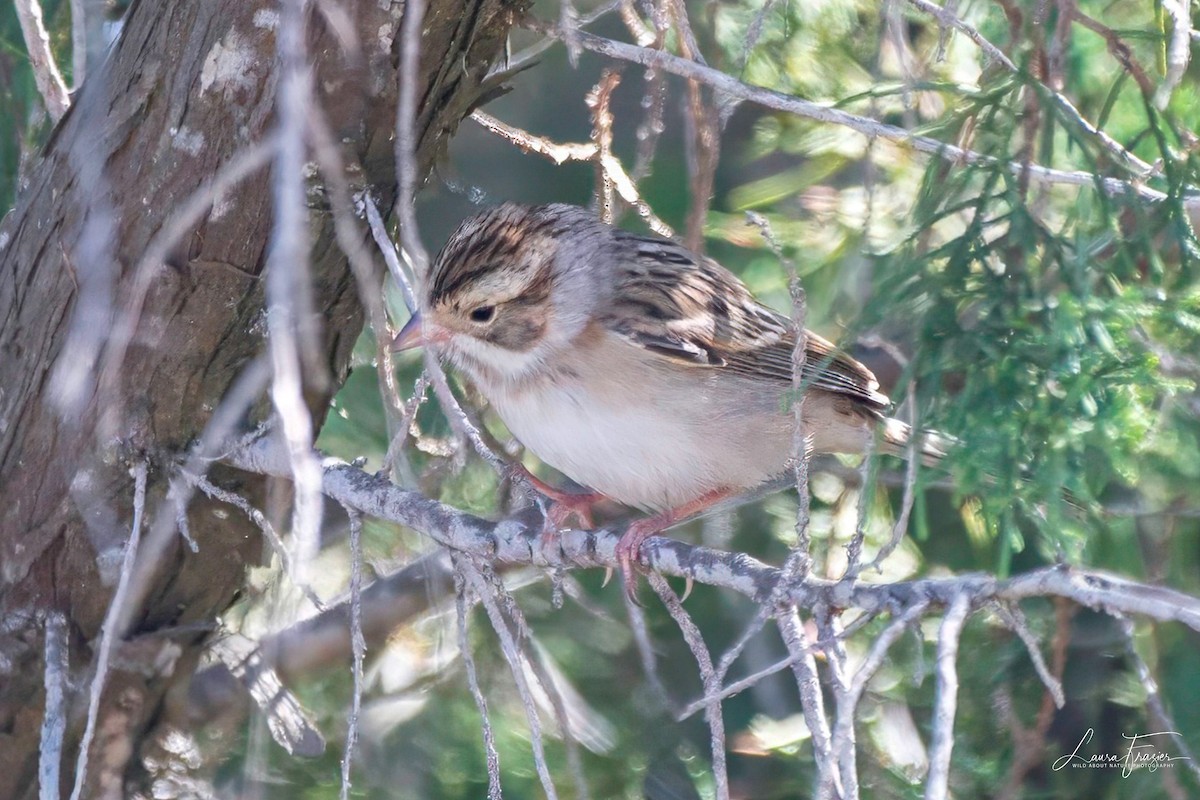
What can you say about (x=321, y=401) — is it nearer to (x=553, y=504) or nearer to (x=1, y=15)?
Result: (x=553, y=504)

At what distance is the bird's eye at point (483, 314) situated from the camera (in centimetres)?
349

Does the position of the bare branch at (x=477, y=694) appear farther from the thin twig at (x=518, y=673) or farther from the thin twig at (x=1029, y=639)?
the thin twig at (x=1029, y=639)

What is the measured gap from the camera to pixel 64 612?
3.21 meters

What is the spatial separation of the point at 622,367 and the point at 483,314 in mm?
420

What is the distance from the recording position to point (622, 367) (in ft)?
11.5

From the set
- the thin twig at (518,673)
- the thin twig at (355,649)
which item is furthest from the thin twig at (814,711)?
the thin twig at (355,649)

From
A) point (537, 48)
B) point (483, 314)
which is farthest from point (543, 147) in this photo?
point (483, 314)

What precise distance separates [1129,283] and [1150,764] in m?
1.55

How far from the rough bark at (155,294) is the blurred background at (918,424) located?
13.3 inches

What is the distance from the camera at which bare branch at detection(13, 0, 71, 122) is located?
2.92 meters

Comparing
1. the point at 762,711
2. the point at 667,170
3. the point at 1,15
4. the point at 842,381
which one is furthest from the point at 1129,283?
the point at 1,15

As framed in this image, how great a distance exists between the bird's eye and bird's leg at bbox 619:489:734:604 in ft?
2.33

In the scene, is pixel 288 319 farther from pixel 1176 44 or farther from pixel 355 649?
pixel 1176 44

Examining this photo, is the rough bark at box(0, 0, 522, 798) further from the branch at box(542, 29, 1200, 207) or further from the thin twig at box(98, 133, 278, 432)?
the branch at box(542, 29, 1200, 207)
